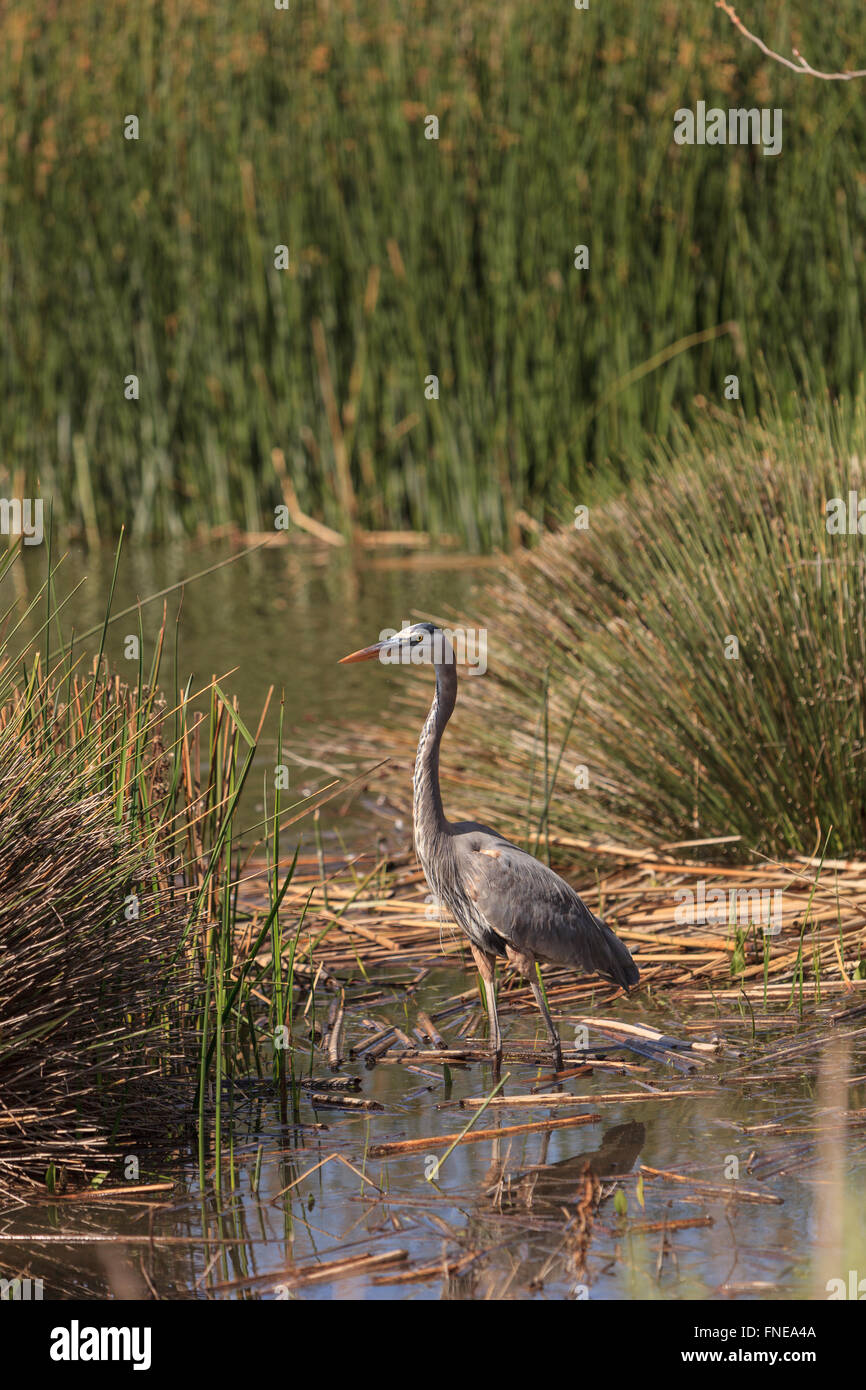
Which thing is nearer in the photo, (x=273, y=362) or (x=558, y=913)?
(x=558, y=913)

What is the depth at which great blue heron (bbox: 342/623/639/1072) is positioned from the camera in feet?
15.3

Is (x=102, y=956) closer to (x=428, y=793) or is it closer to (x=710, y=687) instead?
(x=428, y=793)

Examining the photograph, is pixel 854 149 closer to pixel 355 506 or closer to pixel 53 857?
pixel 355 506

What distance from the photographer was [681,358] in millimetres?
12102

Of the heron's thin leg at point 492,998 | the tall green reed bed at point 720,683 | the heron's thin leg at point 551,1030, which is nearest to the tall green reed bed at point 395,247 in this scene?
the tall green reed bed at point 720,683

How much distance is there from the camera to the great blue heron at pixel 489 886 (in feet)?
15.3

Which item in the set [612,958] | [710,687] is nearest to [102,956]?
[612,958]

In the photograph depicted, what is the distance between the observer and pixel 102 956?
4090 millimetres

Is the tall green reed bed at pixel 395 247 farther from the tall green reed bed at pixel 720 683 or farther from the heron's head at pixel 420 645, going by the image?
A: the heron's head at pixel 420 645

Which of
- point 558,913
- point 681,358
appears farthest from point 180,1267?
point 681,358

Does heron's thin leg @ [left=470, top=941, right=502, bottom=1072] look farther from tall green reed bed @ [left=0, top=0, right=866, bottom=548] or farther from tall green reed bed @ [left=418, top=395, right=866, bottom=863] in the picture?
tall green reed bed @ [left=0, top=0, right=866, bottom=548]

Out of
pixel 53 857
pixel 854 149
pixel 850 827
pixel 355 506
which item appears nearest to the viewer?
pixel 53 857

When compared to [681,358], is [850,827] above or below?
below

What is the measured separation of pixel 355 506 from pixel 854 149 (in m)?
4.09
